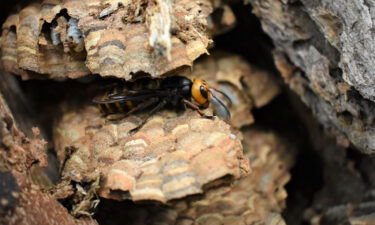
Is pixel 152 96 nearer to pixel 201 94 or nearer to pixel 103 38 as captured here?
pixel 201 94

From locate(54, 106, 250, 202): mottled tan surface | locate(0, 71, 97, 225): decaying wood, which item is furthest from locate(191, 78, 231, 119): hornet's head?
locate(0, 71, 97, 225): decaying wood

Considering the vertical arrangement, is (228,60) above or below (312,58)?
below

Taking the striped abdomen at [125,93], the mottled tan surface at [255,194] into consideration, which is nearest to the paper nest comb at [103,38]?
the striped abdomen at [125,93]

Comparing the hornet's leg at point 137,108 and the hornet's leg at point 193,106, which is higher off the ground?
the hornet's leg at point 193,106

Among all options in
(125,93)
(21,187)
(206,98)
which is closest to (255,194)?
(206,98)

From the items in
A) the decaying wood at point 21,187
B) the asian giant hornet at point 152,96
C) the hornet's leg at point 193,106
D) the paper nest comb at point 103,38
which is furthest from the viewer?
the asian giant hornet at point 152,96

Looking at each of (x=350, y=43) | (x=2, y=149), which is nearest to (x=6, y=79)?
(x=2, y=149)

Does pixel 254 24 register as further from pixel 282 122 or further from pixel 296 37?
pixel 282 122

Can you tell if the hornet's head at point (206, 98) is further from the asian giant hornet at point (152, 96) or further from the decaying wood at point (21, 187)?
the decaying wood at point (21, 187)
